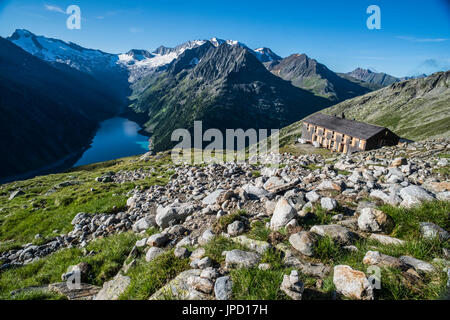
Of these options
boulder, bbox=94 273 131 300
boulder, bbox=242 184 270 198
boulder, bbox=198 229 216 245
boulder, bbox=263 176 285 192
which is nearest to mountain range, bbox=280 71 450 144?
boulder, bbox=263 176 285 192

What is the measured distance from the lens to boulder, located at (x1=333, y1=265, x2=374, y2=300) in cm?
371

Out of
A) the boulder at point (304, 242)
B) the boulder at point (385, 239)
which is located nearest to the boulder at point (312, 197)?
the boulder at point (385, 239)

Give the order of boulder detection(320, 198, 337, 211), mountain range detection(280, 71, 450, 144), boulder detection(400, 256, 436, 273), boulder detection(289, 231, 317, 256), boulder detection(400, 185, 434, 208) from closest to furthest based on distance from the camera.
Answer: boulder detection(400, 256, 436, 273)
boulder detection(289, 231, 317, 256)
boulder detection(400, 185, 434, 208)
boulder detection(320, 198, 337, 211)
mountain range detection(280, 71, 450, 144)

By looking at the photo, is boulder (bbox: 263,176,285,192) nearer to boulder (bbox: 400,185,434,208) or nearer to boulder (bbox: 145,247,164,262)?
boulder (bbox: 400,185,434,208)

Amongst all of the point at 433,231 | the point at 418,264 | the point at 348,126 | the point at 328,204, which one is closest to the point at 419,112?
the point at 348,126

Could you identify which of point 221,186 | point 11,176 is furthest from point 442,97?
point 11,176

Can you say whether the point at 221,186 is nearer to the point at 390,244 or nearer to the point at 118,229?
the point at 118,229

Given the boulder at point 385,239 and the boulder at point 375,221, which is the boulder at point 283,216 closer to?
the boulder at point 375,221

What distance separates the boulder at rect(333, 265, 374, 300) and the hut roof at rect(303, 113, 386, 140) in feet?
173

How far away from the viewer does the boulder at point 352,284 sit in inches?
146

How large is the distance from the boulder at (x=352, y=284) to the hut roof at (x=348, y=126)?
52.7 metres

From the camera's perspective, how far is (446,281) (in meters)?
3.80

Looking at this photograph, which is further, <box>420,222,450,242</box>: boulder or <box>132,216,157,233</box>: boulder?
<box>132,216,157,233</box>: boulder

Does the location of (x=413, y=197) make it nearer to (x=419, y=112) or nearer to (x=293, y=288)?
(x=293, y=288)
